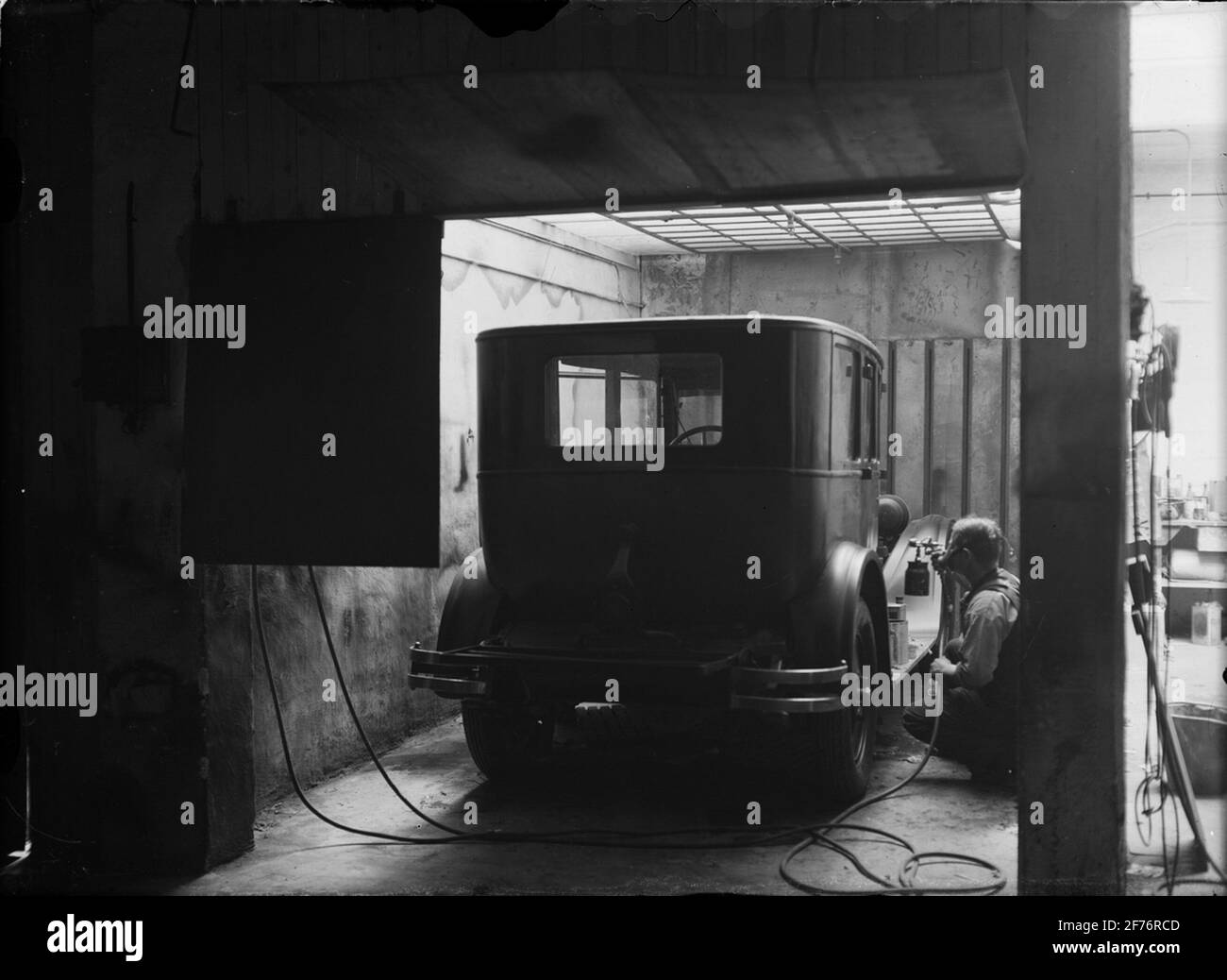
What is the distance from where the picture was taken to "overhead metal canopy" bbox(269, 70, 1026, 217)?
4281 mm

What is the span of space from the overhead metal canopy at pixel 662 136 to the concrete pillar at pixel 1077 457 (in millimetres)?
240

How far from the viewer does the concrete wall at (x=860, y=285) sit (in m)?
11.9

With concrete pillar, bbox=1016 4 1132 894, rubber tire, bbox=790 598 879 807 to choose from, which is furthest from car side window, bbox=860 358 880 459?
concrete pillar, bbox=1016 4 1132 894

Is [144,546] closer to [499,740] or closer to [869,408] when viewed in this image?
[499,740]

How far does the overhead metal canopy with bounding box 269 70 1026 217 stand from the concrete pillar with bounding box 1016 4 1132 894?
24cm

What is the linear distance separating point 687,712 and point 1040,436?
85.5 inches

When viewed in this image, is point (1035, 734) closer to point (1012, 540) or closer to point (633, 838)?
point (633, 838)

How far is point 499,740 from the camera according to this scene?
628 cm

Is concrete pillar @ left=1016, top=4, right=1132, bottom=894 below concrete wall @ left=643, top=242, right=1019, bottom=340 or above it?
below

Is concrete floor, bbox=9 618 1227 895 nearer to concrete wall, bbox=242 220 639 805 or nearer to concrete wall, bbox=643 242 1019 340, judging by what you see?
concrete wall, bbox=242 220 639 805

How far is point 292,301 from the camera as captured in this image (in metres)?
4.82

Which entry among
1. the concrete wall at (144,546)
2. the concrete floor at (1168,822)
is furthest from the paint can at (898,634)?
the concrete wall at (144,546)

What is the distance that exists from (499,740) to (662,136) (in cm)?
318
